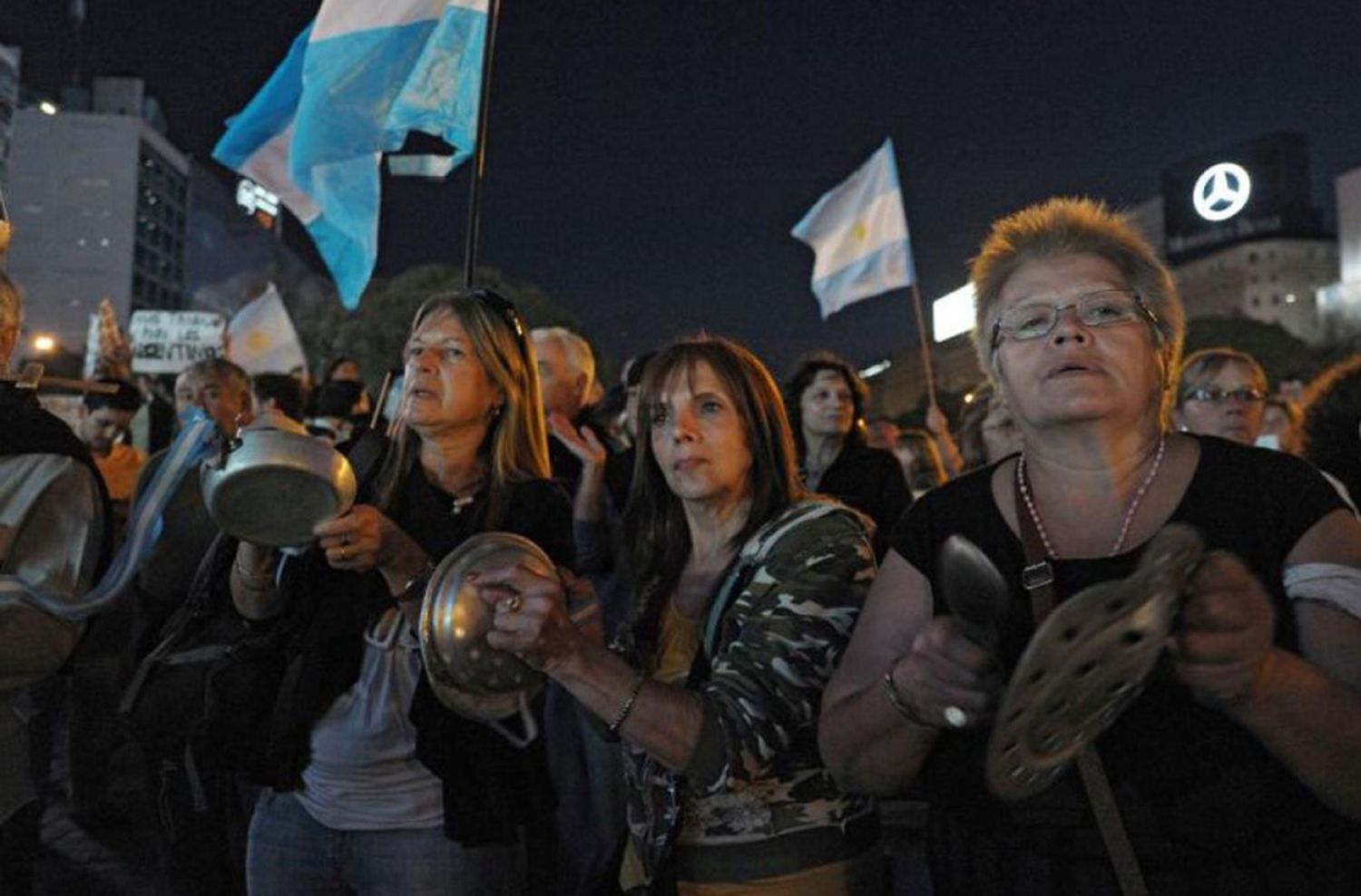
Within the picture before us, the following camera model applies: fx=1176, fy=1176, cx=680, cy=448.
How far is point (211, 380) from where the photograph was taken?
17.7 ft

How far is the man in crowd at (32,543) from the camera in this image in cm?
238

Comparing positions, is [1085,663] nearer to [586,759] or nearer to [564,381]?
[586,759]

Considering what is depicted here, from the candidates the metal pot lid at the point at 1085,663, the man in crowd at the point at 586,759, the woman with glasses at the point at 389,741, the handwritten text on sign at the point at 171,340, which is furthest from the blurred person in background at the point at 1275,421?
the handwritten text on sign at the point at 171,340

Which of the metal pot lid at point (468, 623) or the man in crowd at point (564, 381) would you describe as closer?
the metal pot lid at point (468, 623)

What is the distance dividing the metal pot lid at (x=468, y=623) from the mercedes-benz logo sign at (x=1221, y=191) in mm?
8236

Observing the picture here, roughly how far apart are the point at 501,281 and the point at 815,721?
41876 millimetres

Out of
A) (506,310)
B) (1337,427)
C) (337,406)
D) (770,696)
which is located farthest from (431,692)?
(337,406)

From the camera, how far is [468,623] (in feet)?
6.48

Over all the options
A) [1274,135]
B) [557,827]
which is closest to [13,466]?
[557,827]

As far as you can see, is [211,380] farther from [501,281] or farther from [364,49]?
[501,281]

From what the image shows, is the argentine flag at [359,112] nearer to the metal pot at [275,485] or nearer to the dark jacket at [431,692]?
the dark jacket at [431,692]

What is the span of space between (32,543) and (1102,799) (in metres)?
2.11

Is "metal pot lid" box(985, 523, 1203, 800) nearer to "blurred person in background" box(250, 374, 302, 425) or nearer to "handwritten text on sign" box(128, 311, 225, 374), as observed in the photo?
"blurred person in background" box(250, 374, 302, 425)

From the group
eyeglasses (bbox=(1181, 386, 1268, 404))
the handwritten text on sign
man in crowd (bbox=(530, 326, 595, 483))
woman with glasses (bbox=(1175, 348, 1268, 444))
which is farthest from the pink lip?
the handwritten text on sign
